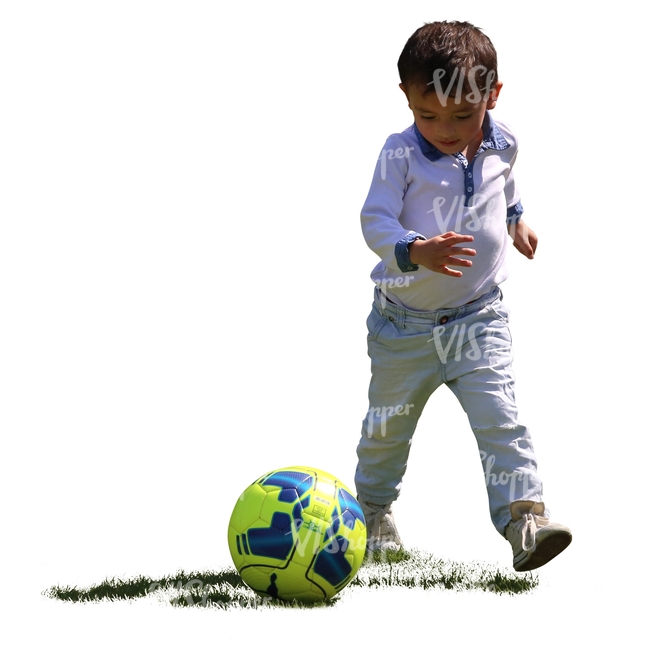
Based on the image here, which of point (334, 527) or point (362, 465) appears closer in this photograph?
point (334, 527)

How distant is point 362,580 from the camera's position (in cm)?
625

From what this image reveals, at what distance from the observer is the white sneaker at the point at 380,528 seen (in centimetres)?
684

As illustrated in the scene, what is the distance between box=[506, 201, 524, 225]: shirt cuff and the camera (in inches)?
268

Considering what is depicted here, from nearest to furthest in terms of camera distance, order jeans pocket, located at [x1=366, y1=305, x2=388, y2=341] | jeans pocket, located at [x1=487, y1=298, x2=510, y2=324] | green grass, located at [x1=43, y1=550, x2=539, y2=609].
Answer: green grass, located at [x1=43, y1=550, x2=539, y2=609], jeans pocket, located at [x1=487, y1=298, x2=510, y2=324], jeans pocket, located at [x1=366, y1=305, x2=388, y2=341]

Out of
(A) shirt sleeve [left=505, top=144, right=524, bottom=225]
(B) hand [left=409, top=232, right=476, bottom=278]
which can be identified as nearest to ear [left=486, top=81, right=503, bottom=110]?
(A) shirt sleeve [left=505, top=144, right=524, bottom=225]

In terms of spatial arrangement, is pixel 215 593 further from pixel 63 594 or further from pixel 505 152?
pixel 505 152

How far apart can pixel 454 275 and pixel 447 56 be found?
105 centimetres

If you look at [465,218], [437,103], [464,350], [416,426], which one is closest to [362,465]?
[416,426]

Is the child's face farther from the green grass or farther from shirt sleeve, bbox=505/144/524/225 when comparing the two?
the green grass

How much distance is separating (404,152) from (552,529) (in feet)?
6.61

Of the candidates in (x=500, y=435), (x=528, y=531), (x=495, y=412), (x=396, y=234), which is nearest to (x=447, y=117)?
(x=396, y=234)

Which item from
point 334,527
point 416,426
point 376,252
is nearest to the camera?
point 334,527

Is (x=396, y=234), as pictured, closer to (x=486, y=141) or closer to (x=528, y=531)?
(x=486, y=141)

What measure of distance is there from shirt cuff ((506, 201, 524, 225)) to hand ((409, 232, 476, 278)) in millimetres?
1030
